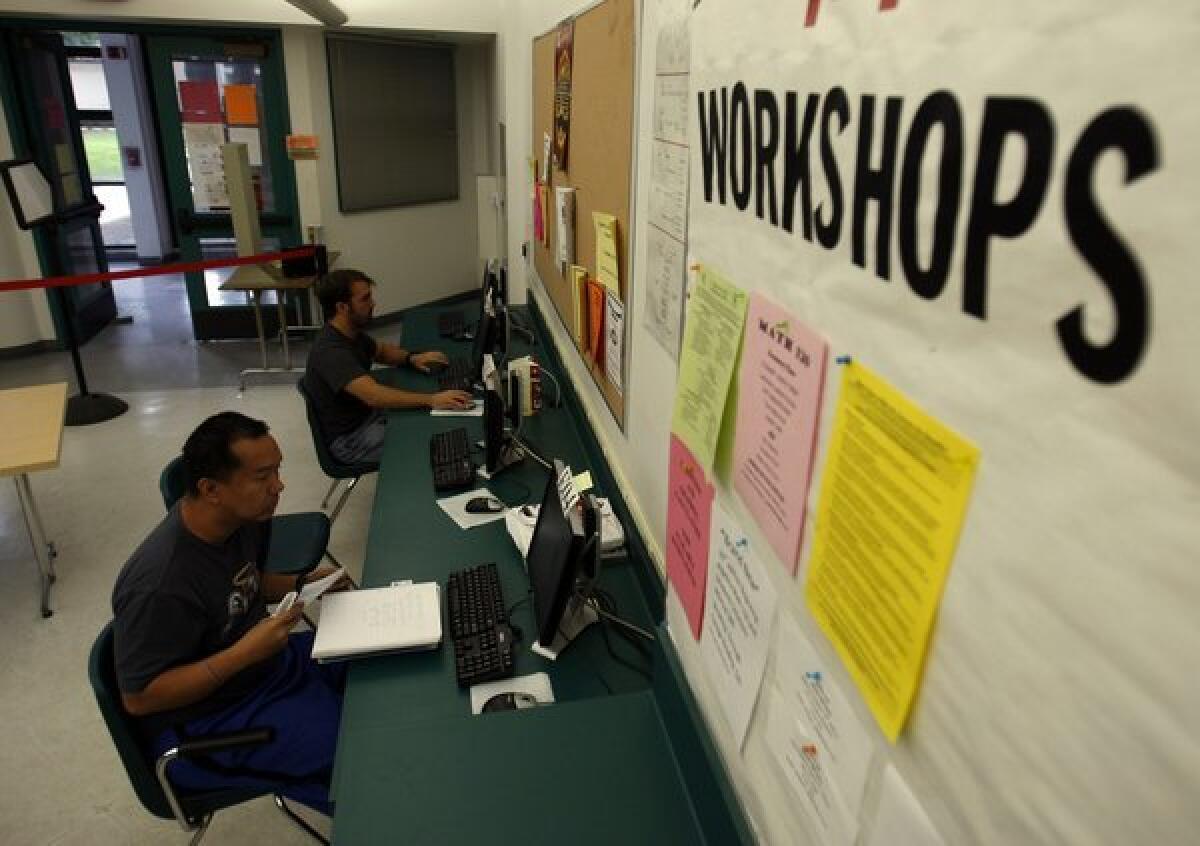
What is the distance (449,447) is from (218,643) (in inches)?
39.5

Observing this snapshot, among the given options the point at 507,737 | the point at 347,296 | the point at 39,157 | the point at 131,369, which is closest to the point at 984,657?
the point at 507,737

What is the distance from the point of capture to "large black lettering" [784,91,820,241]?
0.79 m

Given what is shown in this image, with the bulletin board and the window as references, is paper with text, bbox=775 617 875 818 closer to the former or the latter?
the bulletin board

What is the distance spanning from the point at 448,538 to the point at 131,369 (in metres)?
4.60

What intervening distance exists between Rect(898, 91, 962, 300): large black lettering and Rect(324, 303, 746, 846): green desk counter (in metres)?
0.78

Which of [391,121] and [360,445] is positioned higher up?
[391,121]

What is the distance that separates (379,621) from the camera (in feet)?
5.71

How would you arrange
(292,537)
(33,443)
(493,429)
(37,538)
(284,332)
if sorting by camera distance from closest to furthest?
(493,429) < (292,537) < (33,443) < (37,538) < (284,332)

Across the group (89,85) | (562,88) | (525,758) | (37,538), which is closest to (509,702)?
(525,758)

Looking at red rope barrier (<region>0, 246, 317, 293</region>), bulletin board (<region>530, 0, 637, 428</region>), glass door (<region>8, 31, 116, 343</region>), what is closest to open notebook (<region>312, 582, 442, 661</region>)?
bulletin board (<region>530, 0, 637, 428</region>)

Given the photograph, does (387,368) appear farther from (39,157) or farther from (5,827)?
(39,157)

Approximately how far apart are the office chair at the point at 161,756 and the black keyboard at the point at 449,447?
104 cm

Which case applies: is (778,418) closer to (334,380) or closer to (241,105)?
(334,380)

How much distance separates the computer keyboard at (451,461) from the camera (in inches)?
95.3
